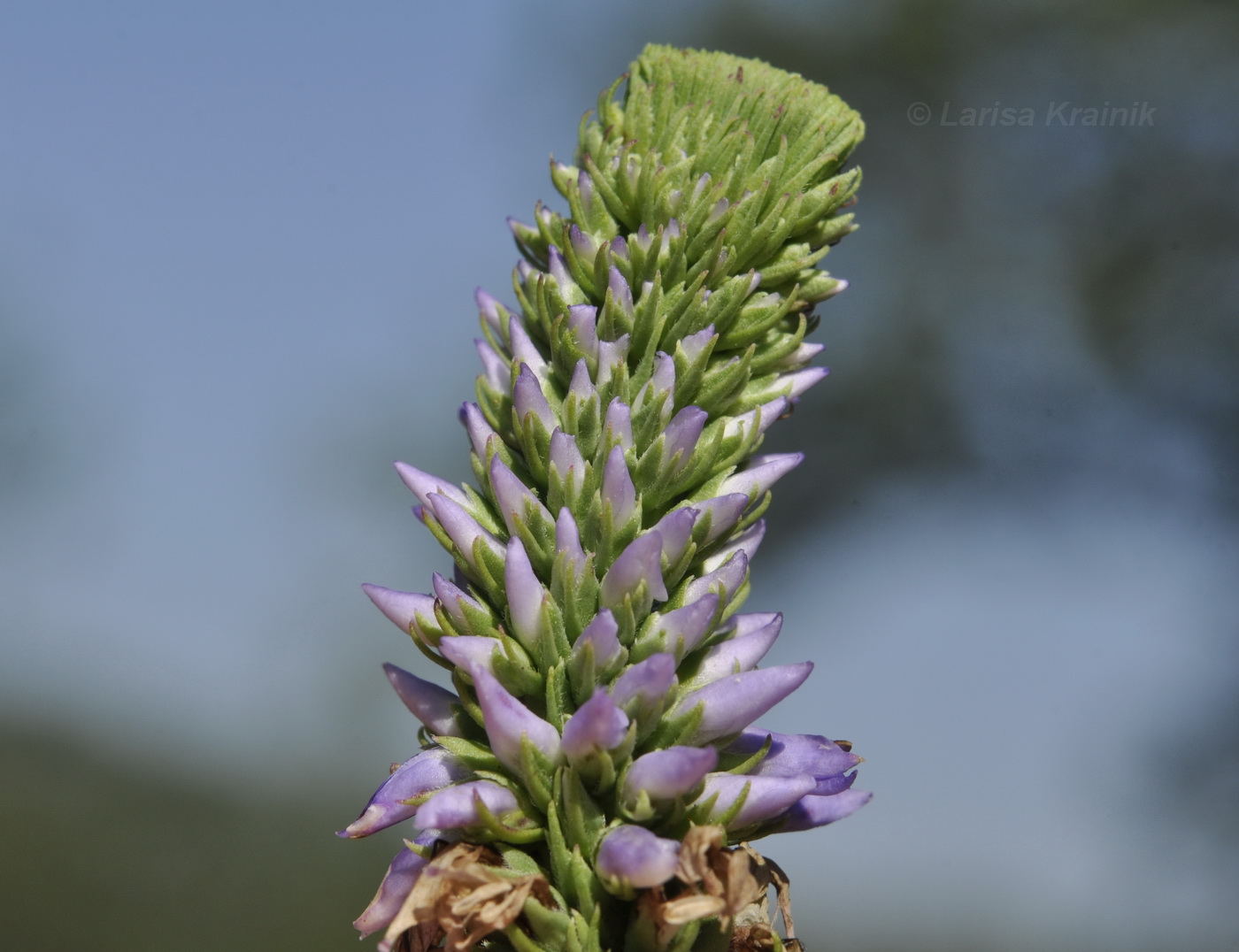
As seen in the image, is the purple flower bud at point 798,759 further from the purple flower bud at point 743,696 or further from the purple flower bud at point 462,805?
the purple flower bud at point 462,805

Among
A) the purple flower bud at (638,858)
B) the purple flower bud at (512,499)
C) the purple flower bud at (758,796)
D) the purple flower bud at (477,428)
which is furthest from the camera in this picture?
the purple flower bud at (477,428)

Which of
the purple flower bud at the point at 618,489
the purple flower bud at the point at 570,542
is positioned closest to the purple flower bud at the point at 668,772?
the purple flower bud at the point at 570,542

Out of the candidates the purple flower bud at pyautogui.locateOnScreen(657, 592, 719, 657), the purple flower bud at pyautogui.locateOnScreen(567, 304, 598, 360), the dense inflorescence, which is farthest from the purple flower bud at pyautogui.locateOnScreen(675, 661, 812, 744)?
the purple flower bud at pyautogui.locateOnScreen(567, 304, 598, 360)

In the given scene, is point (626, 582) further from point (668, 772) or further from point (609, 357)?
point (609, 357)

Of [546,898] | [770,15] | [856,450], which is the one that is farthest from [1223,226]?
[546,898]

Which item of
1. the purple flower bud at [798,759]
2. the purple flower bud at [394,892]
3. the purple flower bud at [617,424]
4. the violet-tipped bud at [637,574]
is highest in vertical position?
the purple flower bud at [617,424]
